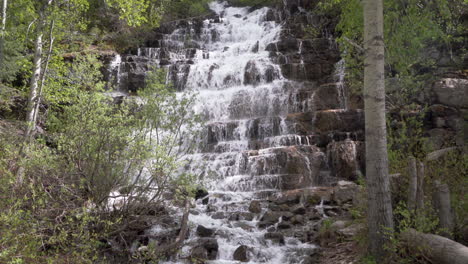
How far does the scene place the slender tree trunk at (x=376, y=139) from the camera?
5.04 m

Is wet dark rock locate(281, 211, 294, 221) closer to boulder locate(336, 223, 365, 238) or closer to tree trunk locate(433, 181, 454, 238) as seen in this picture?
boulder locate(336, 223, 365, 238)

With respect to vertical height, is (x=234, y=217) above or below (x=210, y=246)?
above

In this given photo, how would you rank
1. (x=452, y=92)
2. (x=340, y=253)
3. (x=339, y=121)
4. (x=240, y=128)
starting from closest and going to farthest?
(x=340, y=253)
(x=452, y=92)
(x=339, y=121)
(x=240, y=128)

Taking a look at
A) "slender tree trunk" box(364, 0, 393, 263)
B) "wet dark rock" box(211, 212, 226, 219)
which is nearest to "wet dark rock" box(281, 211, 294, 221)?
"wet dark rock" box(211, 212, 226, 219)

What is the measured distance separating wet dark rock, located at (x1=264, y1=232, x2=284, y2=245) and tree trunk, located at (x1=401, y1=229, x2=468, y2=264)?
3.58m

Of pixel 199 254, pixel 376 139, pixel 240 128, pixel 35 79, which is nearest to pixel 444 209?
pixel 376 139

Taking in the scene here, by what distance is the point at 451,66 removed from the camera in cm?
1403

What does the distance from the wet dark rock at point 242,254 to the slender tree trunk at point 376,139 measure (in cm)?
310

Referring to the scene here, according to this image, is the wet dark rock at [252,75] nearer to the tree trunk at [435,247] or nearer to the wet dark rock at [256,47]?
the wet dark rock at [256,47]

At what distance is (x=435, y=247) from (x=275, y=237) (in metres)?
4.15

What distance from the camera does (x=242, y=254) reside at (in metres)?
7.60

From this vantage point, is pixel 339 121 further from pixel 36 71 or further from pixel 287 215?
pixel 36 71

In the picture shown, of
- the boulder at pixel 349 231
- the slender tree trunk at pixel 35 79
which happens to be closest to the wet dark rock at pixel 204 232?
the boulder at pixel 349 231

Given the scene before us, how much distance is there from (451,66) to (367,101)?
36.4 ft
